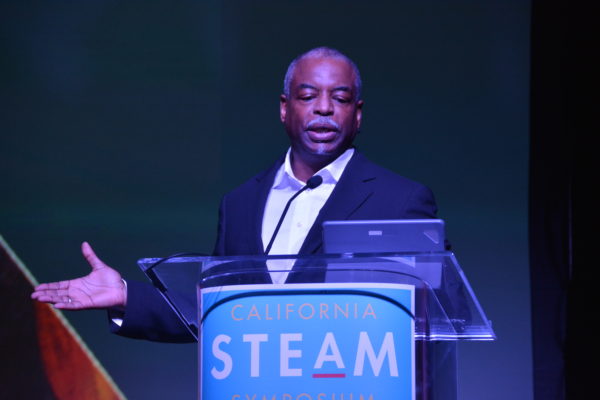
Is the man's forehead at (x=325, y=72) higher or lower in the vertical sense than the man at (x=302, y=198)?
higher

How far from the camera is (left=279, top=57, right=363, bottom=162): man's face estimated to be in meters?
2.39

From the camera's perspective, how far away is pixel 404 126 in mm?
3504

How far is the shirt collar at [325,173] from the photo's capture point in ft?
7.69

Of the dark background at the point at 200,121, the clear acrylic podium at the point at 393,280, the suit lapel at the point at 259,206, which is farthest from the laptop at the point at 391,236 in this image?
the dark background at the point at 200,121

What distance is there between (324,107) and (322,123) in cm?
5

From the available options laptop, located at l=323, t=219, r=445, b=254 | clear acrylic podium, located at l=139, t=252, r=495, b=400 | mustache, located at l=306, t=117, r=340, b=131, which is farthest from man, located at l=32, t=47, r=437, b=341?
laptop, located at l=323, t=219, r=445, b=254

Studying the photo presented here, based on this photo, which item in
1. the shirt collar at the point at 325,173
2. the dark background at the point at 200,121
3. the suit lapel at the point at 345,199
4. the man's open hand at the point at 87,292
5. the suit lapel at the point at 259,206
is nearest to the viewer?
the man's open hand at the point at 87,292

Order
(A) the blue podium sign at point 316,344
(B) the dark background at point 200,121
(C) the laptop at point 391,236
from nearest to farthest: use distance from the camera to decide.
Result: (A) the blue podium sign at point 316,344
(C) the laptop at point 391,236
(B) the dark background at point 200,121

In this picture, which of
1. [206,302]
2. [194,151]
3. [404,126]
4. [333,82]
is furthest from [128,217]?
[206,302]

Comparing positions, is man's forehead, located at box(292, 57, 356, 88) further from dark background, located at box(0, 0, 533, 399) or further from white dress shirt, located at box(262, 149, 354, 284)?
dark background, located at box(0, 0, 533, 399)

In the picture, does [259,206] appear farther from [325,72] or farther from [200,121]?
[200,121]

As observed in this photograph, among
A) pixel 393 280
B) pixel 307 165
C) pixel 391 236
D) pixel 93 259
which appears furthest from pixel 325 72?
pixel 393 280

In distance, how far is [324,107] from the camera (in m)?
2.39

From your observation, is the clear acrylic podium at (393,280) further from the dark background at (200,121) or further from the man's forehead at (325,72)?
the dark background at (200,121)
